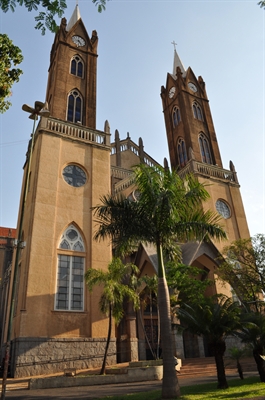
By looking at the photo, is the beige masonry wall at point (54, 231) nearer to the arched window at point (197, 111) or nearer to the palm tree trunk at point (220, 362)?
the palm tree trunk at point (220, 362)

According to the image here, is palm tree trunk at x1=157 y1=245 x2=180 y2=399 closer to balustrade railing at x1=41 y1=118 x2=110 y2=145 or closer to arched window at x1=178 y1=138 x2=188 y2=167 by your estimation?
balustrade railing at x1=41 y1=118 x2=110 y2=145

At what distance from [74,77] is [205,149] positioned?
1391cm

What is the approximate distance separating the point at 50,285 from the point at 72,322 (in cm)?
237

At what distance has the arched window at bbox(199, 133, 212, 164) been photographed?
32781 millimetres

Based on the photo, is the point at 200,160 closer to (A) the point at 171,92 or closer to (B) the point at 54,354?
(A) the point at 171,92

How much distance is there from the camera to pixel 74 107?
1085 inches

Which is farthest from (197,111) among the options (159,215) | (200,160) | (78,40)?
(159,215)

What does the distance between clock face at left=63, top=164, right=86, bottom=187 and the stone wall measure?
32.5 feet

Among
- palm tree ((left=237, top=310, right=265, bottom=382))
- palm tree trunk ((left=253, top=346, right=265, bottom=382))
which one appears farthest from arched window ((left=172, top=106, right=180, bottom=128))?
palm tree trunk ((left=253, top=346, right=265, bottom=382))

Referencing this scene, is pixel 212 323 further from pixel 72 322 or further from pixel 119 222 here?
pixel 72 322

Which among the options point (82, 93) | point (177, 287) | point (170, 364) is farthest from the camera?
point (82, 93)

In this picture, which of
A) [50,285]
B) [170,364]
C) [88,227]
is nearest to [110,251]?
[88,227]

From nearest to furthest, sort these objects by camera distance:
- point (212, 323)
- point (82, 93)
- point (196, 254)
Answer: point (212, 323), point (196, 254), point (82, 93)

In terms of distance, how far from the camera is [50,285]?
1888 centimetres
